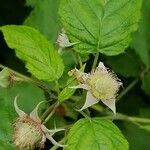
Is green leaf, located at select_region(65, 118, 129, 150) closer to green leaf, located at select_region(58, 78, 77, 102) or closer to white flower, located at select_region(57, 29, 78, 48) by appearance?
green leaf, located at select_region(58, 78, 77, 102)

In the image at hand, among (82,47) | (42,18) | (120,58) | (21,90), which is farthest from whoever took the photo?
(120,58)

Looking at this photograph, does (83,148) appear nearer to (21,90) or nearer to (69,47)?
(69,47)

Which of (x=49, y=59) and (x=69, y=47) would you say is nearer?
(x=49, y=59)

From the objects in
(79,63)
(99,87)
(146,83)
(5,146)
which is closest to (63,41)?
(79,63)

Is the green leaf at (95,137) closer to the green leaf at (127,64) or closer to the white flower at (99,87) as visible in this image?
the white flower at (99,87)

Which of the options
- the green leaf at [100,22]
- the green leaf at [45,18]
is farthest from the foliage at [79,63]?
the green leaf at [45,18]

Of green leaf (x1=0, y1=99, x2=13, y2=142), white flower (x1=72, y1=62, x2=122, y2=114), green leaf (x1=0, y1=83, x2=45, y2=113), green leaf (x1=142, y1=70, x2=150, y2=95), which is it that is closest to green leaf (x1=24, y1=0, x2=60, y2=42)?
green leaf (x1=0, y1=83, x2=45, y2=113)

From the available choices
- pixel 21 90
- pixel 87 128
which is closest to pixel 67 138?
pixel 87 128
